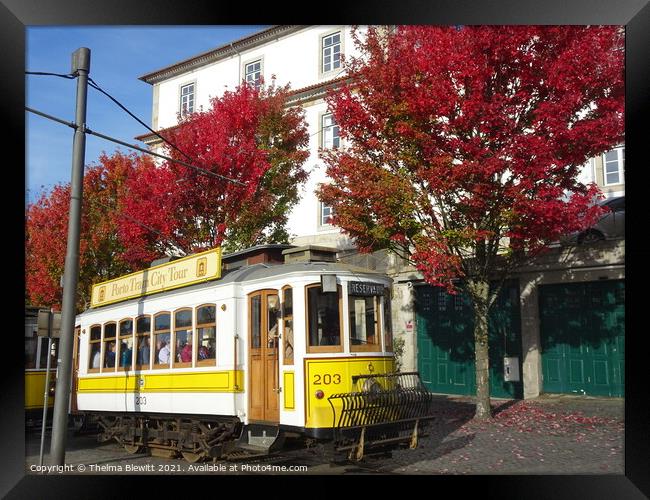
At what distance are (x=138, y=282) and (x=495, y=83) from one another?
7952 millimetres

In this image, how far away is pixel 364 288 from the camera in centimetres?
1002

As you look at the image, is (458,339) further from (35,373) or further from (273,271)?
(35,373)

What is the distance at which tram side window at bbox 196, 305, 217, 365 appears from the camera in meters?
10.5

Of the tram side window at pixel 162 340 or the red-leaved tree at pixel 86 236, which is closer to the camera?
the tram side window at pixel 162 340

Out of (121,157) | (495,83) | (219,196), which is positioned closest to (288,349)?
(495,83)

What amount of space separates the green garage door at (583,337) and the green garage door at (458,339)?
0.87m

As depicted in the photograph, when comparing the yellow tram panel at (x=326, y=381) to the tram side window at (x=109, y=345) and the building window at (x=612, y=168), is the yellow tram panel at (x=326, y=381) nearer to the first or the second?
the tram side window at (x=109, y=345)

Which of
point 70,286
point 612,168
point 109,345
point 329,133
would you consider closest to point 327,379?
point 70,286

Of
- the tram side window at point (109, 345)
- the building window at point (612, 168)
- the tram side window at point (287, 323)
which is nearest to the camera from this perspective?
the tram side window at point (287, 323)

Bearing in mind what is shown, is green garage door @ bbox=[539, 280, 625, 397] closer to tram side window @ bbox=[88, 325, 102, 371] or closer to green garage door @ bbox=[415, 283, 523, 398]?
green garage door @ bbox=[415, 283, 523, 398]

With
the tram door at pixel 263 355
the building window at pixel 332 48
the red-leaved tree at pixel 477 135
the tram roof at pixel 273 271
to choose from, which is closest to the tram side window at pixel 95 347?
the tram roof at pixel 273 271

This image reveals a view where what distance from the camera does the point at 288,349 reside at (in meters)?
9.60

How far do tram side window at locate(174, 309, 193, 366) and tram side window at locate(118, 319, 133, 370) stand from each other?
1692mm

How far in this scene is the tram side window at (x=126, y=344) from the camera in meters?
12.5
